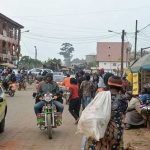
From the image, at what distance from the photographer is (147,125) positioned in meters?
9.91

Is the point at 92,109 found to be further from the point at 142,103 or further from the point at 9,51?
the point at 9,51

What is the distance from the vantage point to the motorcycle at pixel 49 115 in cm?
842

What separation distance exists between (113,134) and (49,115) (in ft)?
13.4

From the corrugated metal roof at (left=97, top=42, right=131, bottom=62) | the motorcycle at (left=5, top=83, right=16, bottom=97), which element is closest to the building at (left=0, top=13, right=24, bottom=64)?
the motorcycle at (left=5, top=83, right=16, bottom=97)

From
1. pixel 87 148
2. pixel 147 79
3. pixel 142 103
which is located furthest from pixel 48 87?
pixel 147 79

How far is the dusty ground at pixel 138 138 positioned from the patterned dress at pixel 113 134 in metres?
2.98

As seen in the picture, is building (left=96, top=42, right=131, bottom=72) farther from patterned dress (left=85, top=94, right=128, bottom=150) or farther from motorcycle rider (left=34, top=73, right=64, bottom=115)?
patterned dress (left=85, top=94, right=128, bottom=150)

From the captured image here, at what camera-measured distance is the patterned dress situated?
450 centimetres

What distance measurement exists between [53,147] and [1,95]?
2178mm

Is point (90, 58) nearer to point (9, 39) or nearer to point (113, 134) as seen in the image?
point (9, 39)

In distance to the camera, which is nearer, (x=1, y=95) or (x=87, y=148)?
(x=87, y=148)

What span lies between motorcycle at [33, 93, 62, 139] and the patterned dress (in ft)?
12.8

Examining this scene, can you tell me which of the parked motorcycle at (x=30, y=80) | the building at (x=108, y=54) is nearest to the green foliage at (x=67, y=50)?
the building at (x=108, y=54)

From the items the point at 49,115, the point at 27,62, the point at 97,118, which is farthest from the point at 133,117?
the point at 27,62
